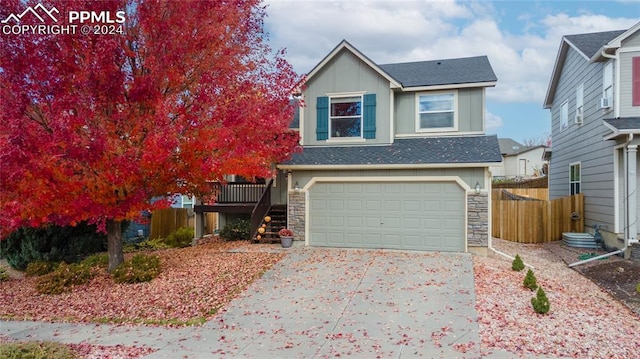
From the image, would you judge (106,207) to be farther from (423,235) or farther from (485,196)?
(485,196)

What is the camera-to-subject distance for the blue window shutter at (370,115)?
507 inches

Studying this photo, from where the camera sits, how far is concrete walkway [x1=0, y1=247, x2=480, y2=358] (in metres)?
5.77

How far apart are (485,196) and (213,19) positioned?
798cm

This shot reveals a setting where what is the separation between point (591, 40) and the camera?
15.0 meters

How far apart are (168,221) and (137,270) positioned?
845cm

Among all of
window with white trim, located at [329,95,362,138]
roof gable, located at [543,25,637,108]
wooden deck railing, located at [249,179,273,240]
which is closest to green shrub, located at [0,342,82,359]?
wooden deck railing, located at [249,179,273,240]

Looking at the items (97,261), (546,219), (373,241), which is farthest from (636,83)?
(97,261)

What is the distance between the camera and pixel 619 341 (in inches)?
229

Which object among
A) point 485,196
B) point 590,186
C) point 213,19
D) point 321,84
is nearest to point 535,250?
point 590,186

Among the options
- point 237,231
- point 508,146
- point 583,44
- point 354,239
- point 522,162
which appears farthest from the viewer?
point 508,146

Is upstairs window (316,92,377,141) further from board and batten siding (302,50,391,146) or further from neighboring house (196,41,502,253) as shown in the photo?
board and batten siding (302,50,391,146)

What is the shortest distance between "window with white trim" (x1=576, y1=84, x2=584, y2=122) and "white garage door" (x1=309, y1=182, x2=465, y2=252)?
7.08m

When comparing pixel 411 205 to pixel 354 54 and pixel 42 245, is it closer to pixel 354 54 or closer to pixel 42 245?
pixel 354 54

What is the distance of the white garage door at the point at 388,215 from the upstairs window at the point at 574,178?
7.47 meters
